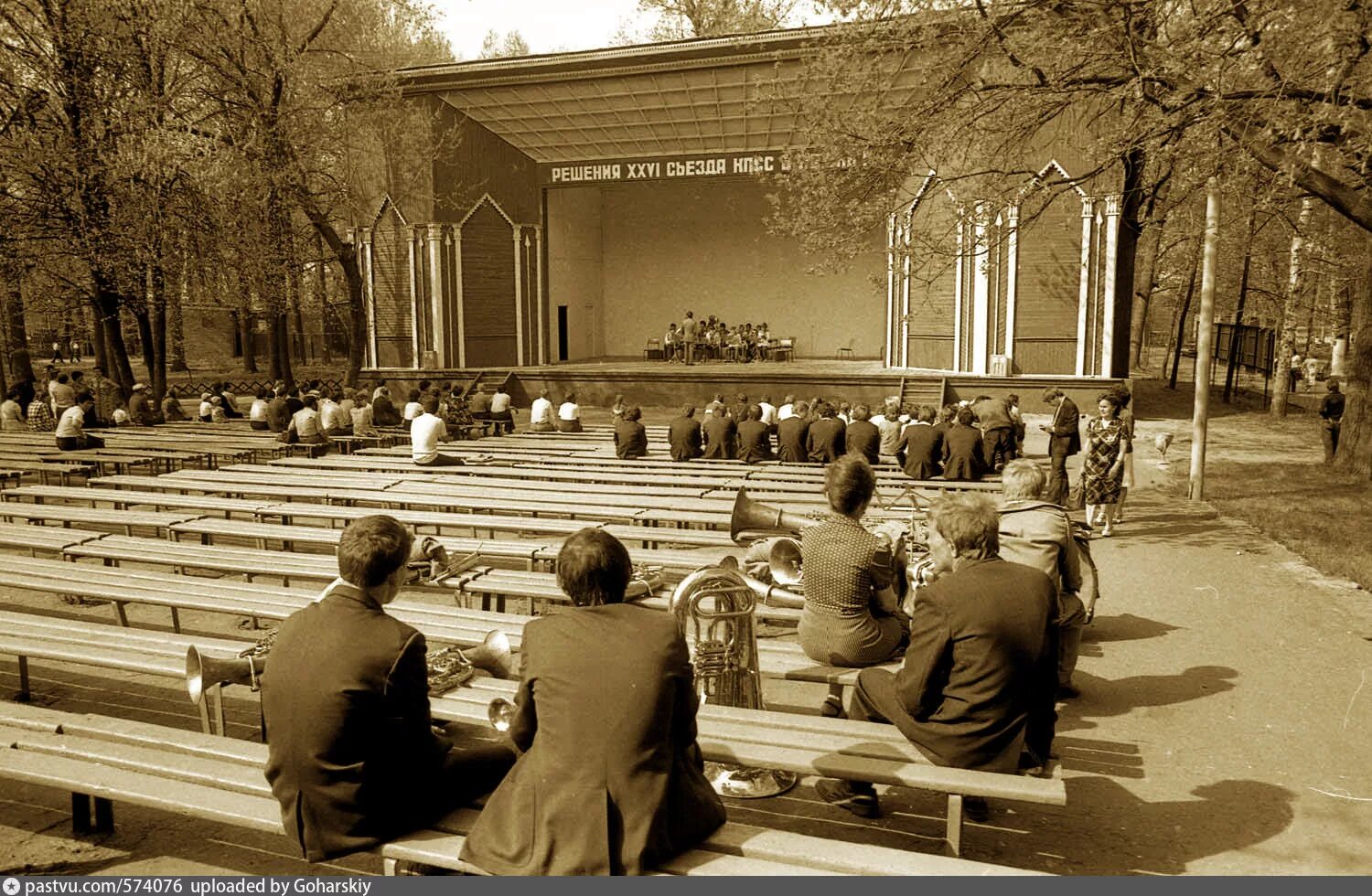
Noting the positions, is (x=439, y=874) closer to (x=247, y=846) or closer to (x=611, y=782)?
(x=611, y=782)

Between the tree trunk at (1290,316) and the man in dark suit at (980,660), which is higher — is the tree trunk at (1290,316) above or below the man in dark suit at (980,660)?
above

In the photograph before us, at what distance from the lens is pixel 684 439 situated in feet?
44.2

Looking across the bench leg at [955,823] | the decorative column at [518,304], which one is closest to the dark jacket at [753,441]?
the bench leg at [955,823]

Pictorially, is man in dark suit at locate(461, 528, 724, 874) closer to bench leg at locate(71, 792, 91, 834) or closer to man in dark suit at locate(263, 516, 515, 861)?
man in dark suit at locate(263, 516, 515, 861)

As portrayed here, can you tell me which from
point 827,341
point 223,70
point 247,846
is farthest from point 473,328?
point 247,846

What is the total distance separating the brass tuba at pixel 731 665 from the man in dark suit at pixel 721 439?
919cm

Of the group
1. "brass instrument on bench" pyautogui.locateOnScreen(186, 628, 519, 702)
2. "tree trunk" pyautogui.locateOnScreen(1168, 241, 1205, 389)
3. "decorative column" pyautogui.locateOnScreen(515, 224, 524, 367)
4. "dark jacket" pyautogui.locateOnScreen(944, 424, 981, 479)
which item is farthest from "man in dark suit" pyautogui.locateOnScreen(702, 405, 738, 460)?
"tree trunk" pyautogui.locateOnScreen(1168, 241, 1205, 389)

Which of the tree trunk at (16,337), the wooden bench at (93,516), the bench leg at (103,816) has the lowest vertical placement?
the bench leg at (103,816)

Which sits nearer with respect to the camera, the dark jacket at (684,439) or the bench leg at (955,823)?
the bench leg at (955,823)

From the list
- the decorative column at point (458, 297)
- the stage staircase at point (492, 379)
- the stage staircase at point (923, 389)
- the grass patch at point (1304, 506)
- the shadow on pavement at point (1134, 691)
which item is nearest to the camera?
the shadow on pavement at point (1134, 691)

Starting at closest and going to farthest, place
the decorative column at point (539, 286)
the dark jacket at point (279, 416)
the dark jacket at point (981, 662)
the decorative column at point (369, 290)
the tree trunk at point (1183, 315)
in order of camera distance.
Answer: the dark jacket at point (981, 662), the dark jacket at point (279, 416), the decorative column at point (369, 290), the tree trunk at point (1183, 315), the decorative column at point (539, 286)

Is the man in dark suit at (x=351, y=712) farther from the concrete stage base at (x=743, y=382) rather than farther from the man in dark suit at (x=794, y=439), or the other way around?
the concrete stage base at (x=743, y=382)

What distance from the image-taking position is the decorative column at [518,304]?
99.7 ft

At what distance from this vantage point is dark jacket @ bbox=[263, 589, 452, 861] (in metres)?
3.23
